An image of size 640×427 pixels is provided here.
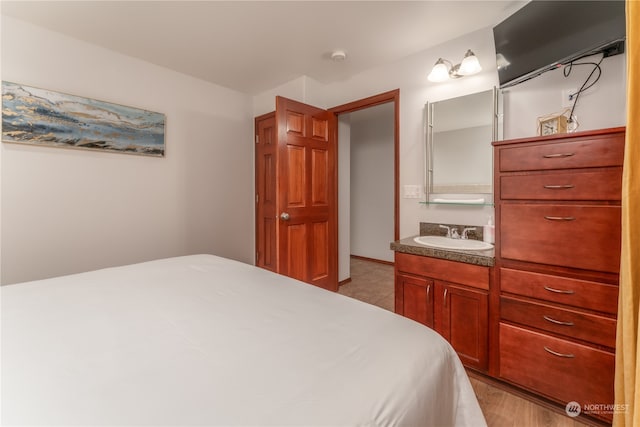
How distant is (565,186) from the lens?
143 centimetres

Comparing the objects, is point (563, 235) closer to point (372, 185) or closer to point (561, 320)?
point (561, 320)

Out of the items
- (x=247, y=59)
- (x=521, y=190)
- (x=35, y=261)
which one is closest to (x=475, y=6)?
(x=521, y=190)

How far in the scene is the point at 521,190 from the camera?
61.7 inches

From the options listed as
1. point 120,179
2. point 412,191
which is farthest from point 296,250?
point 120,179

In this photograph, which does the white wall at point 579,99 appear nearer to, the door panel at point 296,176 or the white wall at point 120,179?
the door panel at point 296,176

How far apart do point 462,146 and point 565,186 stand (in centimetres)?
94

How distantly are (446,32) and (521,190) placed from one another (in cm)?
149

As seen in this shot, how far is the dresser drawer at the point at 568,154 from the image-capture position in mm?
1298

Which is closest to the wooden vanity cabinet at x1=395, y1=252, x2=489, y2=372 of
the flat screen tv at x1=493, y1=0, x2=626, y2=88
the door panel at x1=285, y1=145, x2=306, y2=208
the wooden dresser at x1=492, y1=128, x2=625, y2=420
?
the wooden dresser at x1=492, y1=128, x2=625, y2=420

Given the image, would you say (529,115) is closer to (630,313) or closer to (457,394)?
(630,313)

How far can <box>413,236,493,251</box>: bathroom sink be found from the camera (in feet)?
6.40

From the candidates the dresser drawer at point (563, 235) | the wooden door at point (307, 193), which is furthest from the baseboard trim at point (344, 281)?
the dresser drawer at point (563, 235)

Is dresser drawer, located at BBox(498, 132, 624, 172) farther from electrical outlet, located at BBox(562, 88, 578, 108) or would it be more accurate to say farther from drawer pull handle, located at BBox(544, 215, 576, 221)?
electrical outlet, located at BBox(562, 88, 578, 108)

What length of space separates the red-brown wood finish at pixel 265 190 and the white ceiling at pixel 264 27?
862mm
